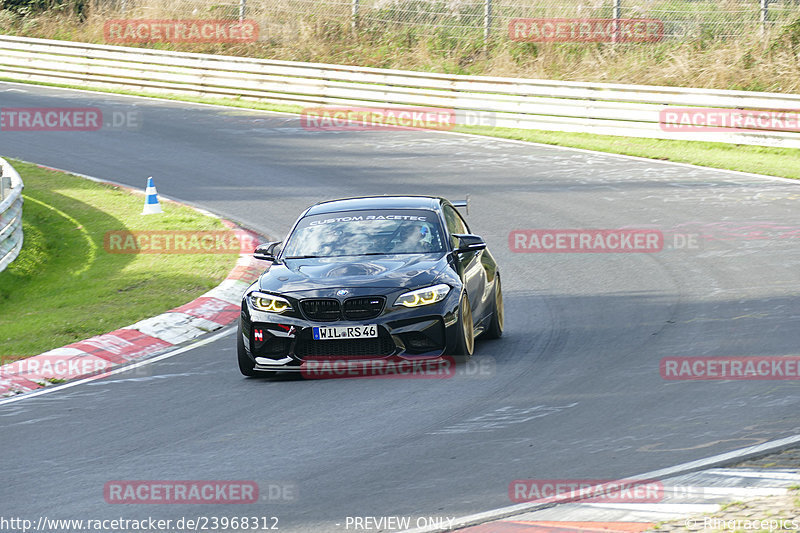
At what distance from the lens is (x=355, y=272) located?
1030 cm

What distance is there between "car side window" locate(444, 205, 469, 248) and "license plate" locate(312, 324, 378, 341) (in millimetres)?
1735

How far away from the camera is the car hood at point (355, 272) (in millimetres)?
10102

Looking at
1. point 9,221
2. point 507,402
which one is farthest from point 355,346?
point 9,221

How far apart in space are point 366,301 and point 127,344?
10.3 ft

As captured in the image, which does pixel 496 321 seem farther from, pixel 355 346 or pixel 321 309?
pixel 321 309

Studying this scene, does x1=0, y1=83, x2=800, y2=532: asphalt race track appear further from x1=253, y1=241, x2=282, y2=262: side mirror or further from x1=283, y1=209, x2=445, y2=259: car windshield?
x1=283, y1=209, x2=445, y2=259: car windshield

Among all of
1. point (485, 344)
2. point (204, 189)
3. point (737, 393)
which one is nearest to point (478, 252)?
point (485, 344)

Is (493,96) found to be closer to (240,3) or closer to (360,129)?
(360,129)

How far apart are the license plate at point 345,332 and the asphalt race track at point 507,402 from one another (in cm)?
41

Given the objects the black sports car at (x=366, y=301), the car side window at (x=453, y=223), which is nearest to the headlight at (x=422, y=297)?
the black sports car at (x=366, y=301)

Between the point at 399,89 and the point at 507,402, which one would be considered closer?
the point at 507,402

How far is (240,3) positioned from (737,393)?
96.6 feet

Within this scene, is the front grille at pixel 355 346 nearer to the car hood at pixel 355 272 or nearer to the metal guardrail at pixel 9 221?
the car hood at pixel 355 272

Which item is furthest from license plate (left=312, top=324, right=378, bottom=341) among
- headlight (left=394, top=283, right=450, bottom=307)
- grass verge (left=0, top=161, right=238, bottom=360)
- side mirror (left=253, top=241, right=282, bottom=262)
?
grass verge (left=0, top=161, right=238, bottom=360)
